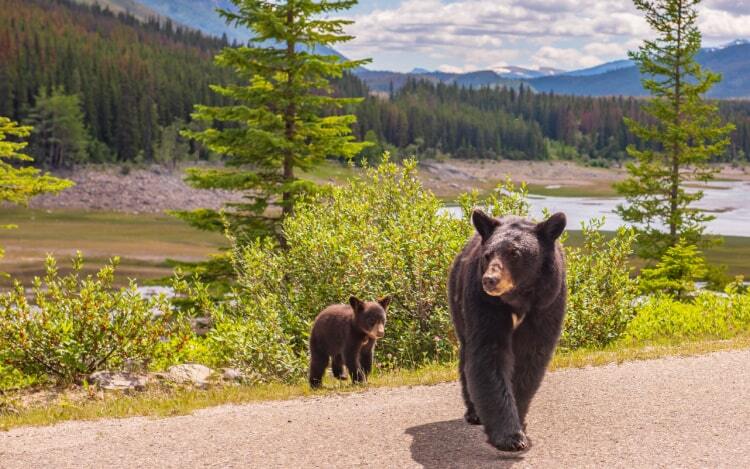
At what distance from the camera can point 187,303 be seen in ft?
72.5

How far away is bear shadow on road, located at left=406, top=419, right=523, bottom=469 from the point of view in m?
6.59

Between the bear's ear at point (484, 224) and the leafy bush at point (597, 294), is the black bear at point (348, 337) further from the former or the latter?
the leafy bush at point (597, 294)

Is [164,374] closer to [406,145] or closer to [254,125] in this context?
[254,125]

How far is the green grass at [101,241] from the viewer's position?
57.1 m

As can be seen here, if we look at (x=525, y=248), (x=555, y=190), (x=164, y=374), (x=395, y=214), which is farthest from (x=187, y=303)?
(x=555, y=190)

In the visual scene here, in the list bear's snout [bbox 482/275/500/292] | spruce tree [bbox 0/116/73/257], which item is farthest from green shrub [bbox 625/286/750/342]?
spruce tree [bbox 0/116/73/257]

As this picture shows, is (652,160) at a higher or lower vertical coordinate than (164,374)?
higher

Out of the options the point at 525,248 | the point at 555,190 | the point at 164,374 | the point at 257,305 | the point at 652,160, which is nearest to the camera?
the point at 525,248

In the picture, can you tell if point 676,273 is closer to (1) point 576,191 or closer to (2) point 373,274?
(2) point 373,274

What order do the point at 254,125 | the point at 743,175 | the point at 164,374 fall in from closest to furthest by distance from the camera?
the point at 164,374, the point at 254,125, the point at 743,175

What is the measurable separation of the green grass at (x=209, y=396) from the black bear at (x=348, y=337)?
36 cm

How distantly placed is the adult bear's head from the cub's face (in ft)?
13.1

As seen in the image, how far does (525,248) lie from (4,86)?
135527mm

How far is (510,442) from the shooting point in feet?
21.2
